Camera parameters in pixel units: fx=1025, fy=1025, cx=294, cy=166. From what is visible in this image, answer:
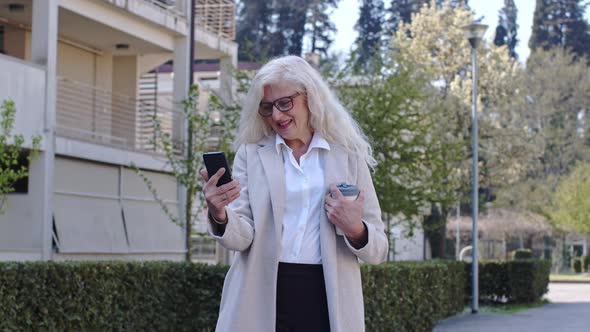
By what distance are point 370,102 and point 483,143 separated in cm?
1770

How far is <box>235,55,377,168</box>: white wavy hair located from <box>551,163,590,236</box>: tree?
53518mm

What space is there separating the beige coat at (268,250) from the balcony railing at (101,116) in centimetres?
1633

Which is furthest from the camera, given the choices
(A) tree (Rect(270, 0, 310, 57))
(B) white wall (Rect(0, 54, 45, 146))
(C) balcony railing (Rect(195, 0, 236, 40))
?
(A) tree (Rect(270, 0, 310, 57))

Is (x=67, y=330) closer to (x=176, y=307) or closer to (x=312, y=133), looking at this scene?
(x=176, y=307)

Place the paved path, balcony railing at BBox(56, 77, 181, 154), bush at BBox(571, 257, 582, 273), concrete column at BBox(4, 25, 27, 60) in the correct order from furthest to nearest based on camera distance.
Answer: bush at BBox(571, 257, 582, 273) → concrete column at BBox(4, 25, 27, 60) → balcony railing at BBox(56, 77, 181, 154) → the paved path

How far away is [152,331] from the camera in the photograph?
1041cm

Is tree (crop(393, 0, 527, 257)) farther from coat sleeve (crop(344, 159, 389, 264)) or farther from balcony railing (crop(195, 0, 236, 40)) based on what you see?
coat sleeve (crop(344, 159, 389, 264))

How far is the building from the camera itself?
18.4m

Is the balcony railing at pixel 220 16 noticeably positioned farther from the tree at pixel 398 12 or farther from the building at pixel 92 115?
the tree at pixel 398 12

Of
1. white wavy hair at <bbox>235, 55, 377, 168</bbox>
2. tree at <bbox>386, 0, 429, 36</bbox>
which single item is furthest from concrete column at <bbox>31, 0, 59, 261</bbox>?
tree at <bbox>386, 0, 429, 36</bbox>

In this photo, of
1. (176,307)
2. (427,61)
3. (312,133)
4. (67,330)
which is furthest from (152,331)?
(427,61)

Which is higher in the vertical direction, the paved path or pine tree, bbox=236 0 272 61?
pine tree, bbox=236 0 272 61

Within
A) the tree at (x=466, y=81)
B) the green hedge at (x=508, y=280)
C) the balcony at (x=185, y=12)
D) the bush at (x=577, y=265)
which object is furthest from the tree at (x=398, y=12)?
the green hedge at (x=508, y=280)

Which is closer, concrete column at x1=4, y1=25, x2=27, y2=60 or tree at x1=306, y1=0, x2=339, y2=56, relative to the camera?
concrete column at x1=4, y1=25, x2=27, y2=60
